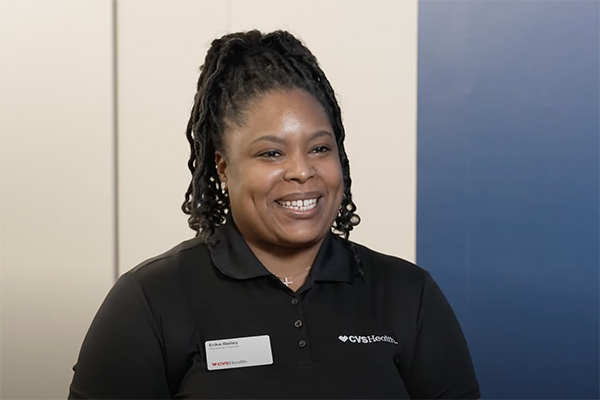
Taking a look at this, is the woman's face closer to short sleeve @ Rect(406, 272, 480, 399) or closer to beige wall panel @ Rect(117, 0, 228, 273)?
short sleeve @ Rect(406, 272, 480, 399)

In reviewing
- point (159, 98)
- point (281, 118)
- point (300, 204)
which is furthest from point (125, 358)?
point (159, 98)

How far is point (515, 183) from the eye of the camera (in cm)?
265

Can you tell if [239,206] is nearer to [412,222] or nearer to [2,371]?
[412,222]

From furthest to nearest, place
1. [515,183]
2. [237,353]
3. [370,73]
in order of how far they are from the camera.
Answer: [370,73]
[515,183]
[237,353]

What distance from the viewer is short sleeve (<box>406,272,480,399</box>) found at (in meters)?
1.48

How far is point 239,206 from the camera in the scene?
4.77 feet

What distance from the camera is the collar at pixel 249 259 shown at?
145cm

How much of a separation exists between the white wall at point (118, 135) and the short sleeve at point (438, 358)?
125 cm

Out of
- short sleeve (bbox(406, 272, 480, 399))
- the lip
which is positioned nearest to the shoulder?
the lip

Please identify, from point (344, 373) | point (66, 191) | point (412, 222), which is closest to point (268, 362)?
point (344, 373)

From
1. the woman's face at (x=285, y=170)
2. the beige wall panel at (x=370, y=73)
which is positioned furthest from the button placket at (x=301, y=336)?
the beige wall panel at (x=370, y=73)

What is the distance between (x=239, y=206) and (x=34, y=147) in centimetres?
166

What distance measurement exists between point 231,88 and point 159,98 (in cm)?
137

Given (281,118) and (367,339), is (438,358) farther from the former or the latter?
(281,118)
